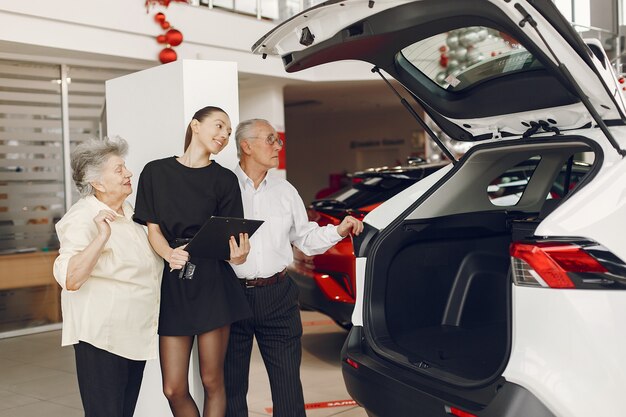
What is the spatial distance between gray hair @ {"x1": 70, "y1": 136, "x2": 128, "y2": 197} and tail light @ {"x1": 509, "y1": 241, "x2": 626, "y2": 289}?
167cm

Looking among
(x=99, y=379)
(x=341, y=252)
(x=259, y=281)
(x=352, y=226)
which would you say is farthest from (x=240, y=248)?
(x=341, y=252)

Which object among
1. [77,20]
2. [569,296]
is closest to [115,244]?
[569,296]

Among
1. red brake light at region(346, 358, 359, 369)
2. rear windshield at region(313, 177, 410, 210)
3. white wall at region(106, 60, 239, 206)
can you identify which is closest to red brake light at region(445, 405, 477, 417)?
red brake light at region(346, 358, 359, 369)

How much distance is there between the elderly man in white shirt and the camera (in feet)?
11.1

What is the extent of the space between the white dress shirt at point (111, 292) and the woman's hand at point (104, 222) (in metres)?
0.10

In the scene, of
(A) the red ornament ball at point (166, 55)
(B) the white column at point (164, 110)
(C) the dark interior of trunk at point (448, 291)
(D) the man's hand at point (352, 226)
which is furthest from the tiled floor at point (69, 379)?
(A) the red ornament ball at point (166, 55)

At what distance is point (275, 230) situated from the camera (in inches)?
135

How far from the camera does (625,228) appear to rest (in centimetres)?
226

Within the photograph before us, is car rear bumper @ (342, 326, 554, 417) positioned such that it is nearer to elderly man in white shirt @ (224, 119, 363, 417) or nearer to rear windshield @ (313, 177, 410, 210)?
elderly man in white shirt @ (224, 119, 363, 417)

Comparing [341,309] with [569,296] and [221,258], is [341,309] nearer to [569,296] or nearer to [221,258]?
[221,258]

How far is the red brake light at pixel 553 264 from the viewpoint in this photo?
7.25ft

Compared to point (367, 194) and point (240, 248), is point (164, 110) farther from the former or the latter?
point (367, 194)

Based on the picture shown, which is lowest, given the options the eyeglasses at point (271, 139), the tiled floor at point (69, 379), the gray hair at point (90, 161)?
the tiled floor at point (69, 379)

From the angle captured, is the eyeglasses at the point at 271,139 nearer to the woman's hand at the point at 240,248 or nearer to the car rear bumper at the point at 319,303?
the woman's hand at the point at 240,248
